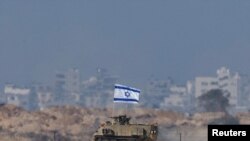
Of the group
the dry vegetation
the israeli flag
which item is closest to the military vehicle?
the israeli flag

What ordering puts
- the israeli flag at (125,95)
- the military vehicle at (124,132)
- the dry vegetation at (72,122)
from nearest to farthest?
the military vehicle at (124,132), the israeli flag at (125,95), the dry vegetation at (72,122)

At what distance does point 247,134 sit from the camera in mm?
28484

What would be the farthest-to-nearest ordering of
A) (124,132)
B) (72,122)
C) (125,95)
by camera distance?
(72,122) → (125,95) → (124,132)

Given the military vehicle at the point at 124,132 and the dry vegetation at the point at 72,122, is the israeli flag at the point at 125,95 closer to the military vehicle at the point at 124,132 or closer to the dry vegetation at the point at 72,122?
the military vehicle at the point at 124,132

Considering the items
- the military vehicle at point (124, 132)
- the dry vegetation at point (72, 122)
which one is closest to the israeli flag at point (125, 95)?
the military vehicle at point (124, 132)

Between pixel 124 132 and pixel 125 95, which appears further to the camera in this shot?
pixel 125 95

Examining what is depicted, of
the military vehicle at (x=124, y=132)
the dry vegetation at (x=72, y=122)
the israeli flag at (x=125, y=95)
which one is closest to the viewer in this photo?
the military vehicle at (x=124, y=132)

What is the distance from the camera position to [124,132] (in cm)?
5131

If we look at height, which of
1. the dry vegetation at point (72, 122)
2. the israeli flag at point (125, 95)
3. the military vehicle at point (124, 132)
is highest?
the dry vegetation at point (72, 122)

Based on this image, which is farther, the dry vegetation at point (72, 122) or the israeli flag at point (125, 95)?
the dry vegetation at point (72, 122)

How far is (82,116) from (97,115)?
267 centimetres

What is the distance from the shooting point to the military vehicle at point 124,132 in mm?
50531

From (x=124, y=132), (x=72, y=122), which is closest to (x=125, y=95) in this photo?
(x=124, y=132)

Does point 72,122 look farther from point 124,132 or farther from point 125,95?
point 124,132
